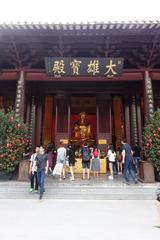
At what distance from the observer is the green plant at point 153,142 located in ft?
24.7

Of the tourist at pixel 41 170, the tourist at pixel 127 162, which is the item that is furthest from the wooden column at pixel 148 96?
the tourist at pixel 41 170

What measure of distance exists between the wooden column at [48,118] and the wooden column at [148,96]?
5.04 meters

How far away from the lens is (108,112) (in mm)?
11227

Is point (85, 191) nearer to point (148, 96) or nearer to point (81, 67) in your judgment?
point (148, 96)

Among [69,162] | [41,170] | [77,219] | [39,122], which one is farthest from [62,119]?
[77,219]

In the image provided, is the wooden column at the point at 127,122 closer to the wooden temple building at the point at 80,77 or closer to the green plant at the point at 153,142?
the wooden temple building at the point at 80,77

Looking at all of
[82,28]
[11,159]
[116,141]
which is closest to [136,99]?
[116,141]

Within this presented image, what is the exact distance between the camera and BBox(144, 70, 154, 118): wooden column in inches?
337

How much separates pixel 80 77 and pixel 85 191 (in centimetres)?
416

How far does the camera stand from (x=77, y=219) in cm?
456

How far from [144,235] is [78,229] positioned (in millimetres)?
1063

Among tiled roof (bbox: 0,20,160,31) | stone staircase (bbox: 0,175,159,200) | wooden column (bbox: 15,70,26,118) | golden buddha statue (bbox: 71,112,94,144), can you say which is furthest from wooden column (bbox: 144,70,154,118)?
golden buddha statue (bbox: 71,112,94,144)

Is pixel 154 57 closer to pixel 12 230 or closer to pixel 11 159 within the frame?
pixel 11 159

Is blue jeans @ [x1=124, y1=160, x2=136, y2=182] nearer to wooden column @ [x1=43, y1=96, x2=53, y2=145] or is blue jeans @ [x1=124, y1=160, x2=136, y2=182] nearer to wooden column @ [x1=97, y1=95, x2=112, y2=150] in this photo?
wooden column @ [x1=97, y1=95, x2=112, y2=150]
